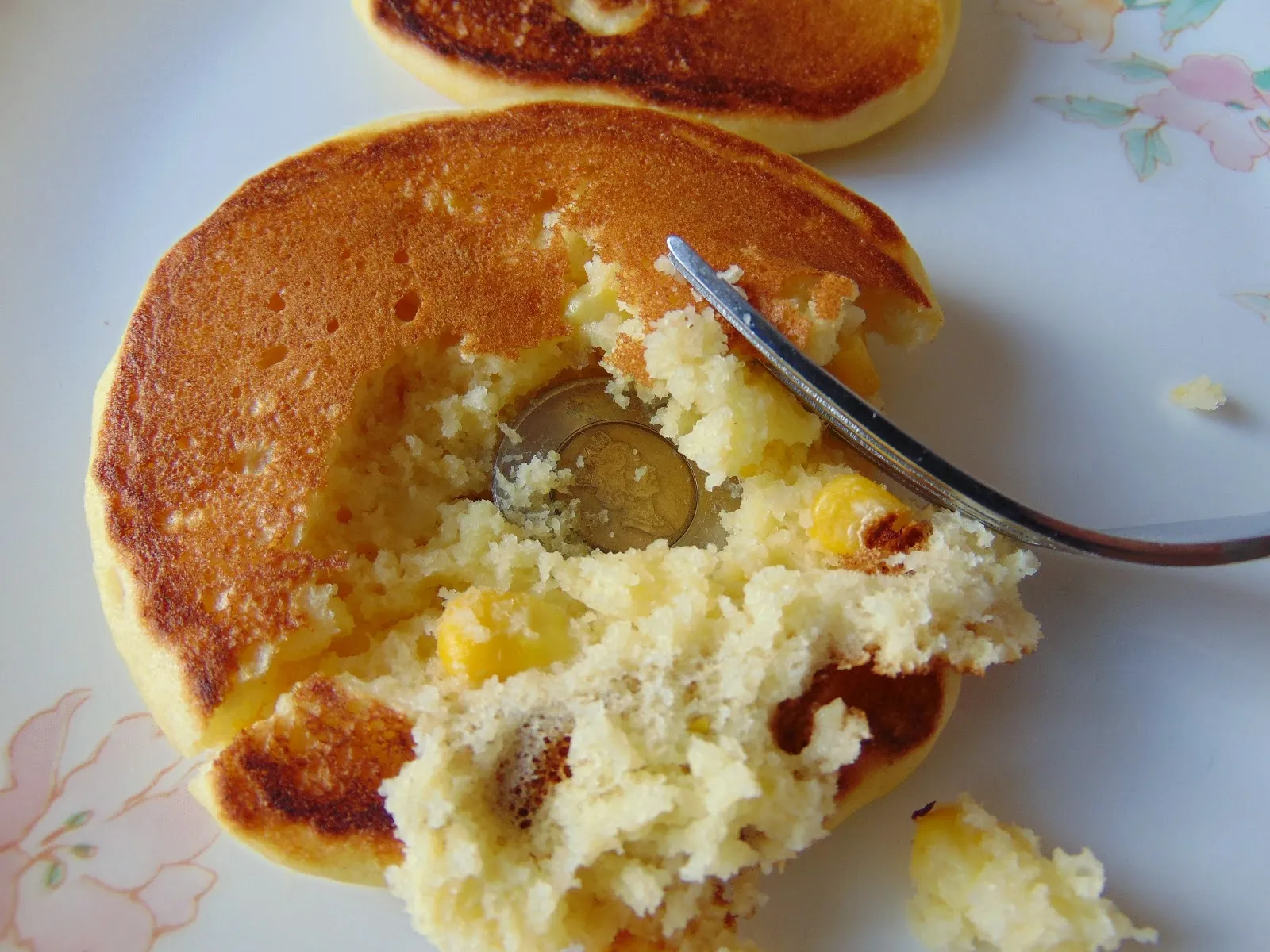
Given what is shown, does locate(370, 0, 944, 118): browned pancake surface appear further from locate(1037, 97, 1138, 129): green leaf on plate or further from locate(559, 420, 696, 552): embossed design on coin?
locate(559, 420, 696, 552): embossed design on coin

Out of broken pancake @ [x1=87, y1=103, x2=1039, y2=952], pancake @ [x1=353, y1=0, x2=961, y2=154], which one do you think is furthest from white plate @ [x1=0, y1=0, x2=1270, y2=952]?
broken pancake @ [x1=87, y1=103, x2=1039, y2=952]

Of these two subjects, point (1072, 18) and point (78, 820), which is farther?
point (1072, 18)

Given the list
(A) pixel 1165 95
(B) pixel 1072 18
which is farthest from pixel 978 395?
(B) pixel 1072 18

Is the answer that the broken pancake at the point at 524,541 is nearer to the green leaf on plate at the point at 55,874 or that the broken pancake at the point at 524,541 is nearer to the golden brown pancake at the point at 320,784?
the golden brown pancake at the point at 320,784

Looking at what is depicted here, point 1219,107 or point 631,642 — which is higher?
point 631,642

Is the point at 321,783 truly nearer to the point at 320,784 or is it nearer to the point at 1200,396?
the point at 320,784

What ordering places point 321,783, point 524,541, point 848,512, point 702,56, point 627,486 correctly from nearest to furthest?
point 321,783
point 848,512
point 524,541
point 627,486
point 702,56

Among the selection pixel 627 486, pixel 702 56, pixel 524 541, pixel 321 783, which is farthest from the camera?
pixel 702 56
